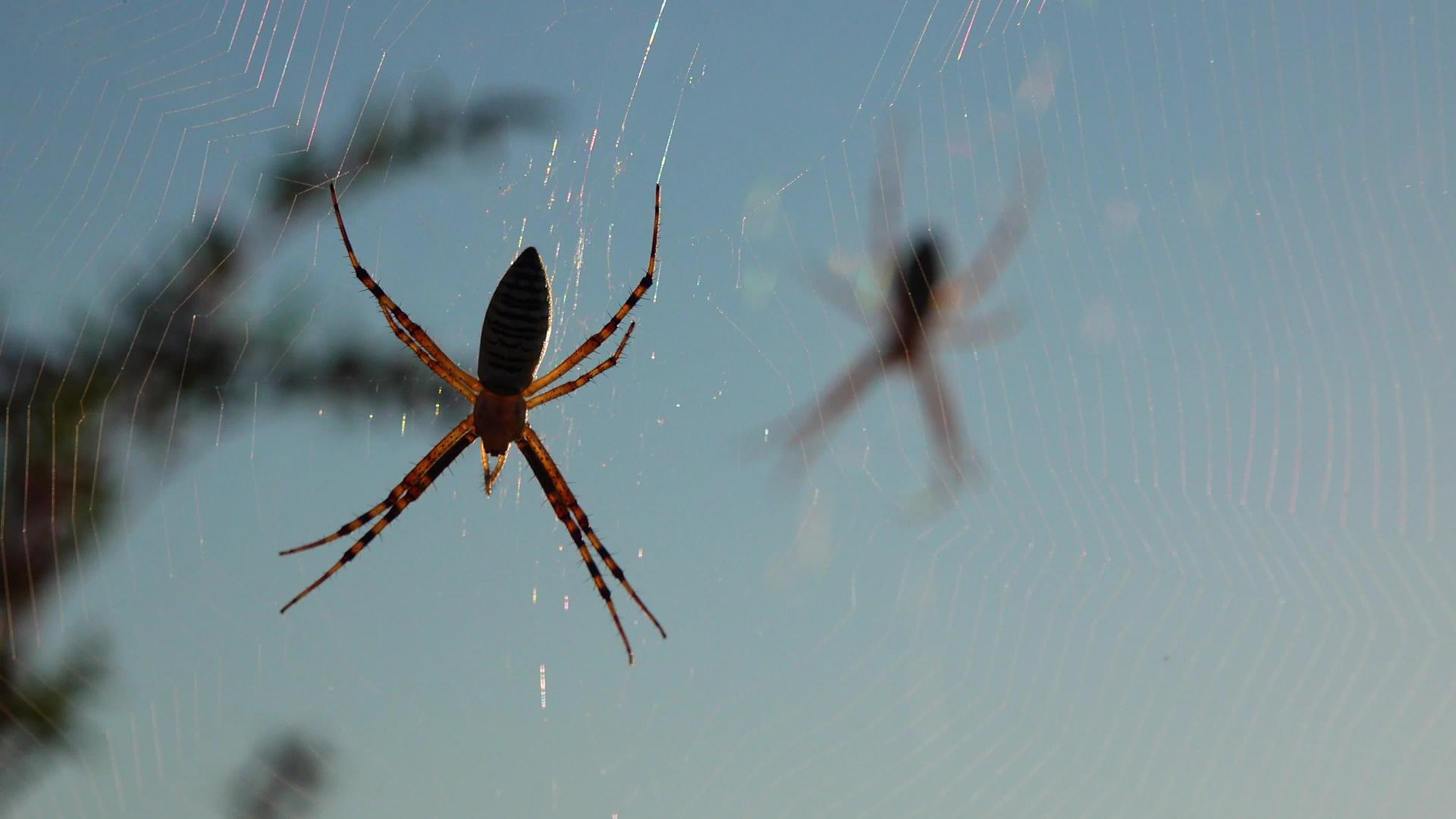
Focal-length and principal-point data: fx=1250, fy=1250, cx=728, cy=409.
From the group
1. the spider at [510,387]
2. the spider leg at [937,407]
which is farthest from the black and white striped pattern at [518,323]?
the spider leg at [937,407]

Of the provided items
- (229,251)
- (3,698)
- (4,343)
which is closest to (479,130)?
(229,251)

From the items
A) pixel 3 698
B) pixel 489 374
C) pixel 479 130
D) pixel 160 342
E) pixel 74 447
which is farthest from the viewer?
pixel 160 342

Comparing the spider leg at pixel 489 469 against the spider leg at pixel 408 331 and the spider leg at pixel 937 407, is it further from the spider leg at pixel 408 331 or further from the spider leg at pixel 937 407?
the spider leg at pixel 937 407

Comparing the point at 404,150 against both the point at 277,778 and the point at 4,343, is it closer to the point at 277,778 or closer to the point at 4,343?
the point at 4,343

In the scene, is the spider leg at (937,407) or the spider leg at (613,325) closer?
the spider leg at (613,325)

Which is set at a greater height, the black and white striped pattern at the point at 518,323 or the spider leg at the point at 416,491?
the black and white striped pattern at the point at 518,323

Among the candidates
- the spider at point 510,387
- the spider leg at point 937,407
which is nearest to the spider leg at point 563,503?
the spider at point 510,387

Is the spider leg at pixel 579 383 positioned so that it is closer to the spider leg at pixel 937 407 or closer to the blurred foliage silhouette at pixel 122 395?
the blurred foliage silhouette at pixel 122 395
